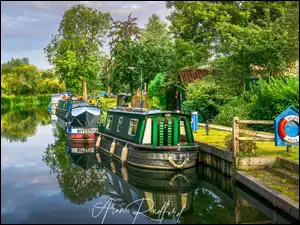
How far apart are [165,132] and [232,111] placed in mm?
7994

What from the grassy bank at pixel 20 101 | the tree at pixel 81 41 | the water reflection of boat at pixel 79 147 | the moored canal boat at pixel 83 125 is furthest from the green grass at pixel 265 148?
the grassy bank at pixel 20 101

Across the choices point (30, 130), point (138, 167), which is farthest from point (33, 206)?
point (30, 130)

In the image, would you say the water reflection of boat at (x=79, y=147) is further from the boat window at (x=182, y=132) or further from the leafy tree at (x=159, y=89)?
the leafy tree at (x=159, y=89)

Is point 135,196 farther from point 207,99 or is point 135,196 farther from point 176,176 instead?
point 207,99

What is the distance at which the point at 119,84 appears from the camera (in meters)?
35.5

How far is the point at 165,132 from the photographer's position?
15.1m

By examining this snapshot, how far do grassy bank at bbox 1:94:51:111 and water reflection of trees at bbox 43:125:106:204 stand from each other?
139 feet

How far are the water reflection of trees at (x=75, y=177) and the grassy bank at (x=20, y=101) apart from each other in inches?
1663

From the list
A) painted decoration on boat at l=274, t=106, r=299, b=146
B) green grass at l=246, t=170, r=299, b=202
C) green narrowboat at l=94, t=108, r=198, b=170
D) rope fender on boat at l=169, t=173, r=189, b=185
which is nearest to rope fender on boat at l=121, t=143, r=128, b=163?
green narrowboat at l=94, t=108, r=198, b=170

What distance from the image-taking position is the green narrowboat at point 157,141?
14.2 m

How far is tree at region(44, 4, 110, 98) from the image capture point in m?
47.3

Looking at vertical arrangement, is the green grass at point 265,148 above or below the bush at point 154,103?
below

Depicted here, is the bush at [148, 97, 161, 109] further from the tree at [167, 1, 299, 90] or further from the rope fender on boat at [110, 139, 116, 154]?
the rope fender on boat at [110, 139, 116, 154]

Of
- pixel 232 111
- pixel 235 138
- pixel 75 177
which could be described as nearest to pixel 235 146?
pixel 235 138
